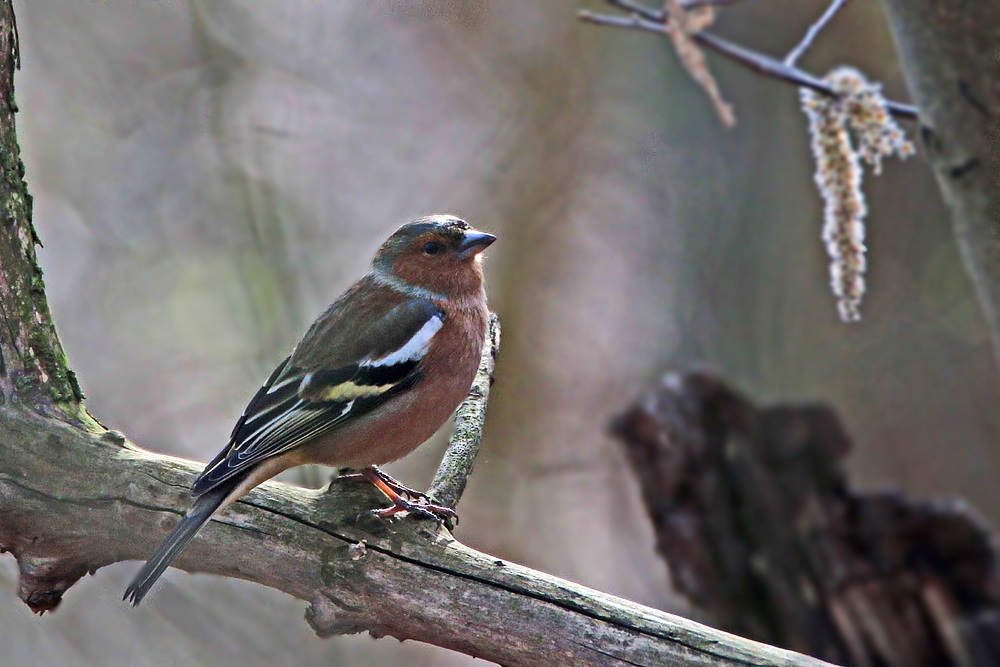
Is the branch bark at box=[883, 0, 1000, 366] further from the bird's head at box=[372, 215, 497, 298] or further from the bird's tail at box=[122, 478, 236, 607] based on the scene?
the bird's tail at box=[122, 478, 236, 607]

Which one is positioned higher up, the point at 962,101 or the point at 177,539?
the point at 962,101

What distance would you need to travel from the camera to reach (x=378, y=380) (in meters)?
4.38

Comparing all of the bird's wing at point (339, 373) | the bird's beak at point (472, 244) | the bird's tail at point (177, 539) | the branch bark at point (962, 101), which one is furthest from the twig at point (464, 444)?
the branch bark at point (962, 101)

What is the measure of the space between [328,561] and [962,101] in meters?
2.75

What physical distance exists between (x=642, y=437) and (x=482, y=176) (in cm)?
372

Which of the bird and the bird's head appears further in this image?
the bird's head

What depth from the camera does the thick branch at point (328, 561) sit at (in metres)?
3.39

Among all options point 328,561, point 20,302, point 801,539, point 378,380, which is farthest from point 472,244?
point 801,539

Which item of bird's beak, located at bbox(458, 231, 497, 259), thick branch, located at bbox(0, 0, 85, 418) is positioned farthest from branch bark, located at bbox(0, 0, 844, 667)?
bird's beak, located at bbox(458, 231, 497, 259)

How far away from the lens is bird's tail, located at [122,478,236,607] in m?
3.43

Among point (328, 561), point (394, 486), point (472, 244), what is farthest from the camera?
point (472, 244)

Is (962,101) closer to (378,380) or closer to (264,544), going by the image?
(378,380)

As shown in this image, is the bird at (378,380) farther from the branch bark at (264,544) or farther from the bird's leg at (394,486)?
the branch bark at (264,544)

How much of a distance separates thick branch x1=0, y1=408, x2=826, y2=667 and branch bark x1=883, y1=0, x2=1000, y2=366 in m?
1.65
